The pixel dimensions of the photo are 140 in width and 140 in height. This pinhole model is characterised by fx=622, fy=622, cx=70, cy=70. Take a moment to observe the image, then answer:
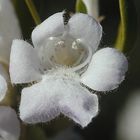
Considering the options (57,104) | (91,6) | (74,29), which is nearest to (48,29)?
(74,29)

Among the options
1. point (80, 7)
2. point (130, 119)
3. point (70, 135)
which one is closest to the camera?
point (80, 7)

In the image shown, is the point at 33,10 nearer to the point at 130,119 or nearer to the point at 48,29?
the point at 48,29

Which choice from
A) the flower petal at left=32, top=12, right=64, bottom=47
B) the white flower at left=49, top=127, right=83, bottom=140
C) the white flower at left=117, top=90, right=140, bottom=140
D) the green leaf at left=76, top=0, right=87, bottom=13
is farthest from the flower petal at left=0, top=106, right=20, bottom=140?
the white flower at left=117, top=90, right=140, bottom=140

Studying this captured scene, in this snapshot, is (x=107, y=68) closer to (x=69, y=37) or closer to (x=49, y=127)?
(x=69, y=37)

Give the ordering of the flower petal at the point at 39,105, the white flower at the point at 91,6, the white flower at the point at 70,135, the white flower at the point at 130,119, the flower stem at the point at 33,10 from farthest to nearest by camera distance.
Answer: the white flower at the point at 130,119
the white flower at the point at 70,135
the white flower at the point at 91,6
the flower stem at the point at 33,10
the flower petal at the point at 39,105

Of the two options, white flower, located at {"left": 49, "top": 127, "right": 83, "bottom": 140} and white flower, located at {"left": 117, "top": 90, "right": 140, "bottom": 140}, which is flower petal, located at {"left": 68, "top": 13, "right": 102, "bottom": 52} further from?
white flower, located at {"left": 117, "top": 90, "right": 140, "bottom": 140}

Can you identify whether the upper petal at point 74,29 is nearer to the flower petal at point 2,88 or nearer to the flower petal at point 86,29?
the flower petal at point 86,29

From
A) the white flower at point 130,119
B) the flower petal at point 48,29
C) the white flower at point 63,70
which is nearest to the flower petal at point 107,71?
the white flower at point 63,70
